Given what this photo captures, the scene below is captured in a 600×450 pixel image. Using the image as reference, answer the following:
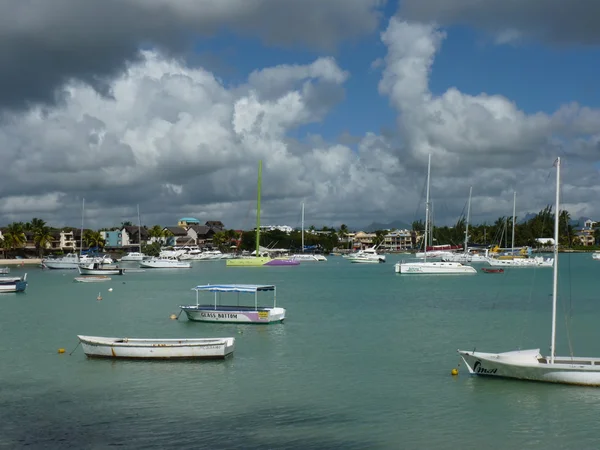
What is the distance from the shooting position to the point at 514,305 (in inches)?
2598

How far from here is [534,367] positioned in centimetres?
2983

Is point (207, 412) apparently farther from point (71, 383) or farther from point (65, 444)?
point (71, 383)

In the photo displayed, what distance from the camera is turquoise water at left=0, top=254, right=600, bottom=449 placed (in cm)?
2445

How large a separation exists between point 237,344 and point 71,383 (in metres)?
12.3

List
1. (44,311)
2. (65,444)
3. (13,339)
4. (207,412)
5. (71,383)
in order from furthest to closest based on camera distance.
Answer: (44,311)
(13,339)
(71,383)
(207,412)
(65,444)

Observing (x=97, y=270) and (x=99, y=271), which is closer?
(x=97, y=270)

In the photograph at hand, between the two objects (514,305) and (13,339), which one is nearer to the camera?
(13,339)

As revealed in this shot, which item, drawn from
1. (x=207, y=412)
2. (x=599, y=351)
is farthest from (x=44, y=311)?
(x=599, y=351)

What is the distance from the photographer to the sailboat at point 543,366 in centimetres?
2928

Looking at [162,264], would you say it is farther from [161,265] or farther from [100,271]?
[100,271]

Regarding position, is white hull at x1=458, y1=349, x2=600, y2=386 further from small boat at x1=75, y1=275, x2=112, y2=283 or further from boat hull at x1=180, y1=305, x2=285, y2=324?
small boat at x1=75, y1=275, x2=112, y2=283

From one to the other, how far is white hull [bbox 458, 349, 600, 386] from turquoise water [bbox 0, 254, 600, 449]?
484 mm

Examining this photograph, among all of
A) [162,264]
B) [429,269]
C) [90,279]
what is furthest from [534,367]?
[162,264]

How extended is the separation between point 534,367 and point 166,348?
18748 mm
